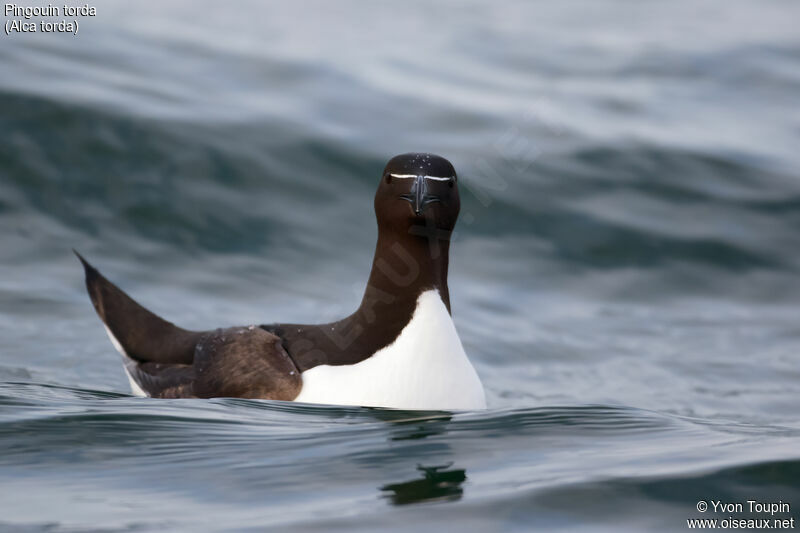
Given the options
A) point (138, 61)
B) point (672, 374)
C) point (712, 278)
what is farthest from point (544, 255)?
point (138, 61)

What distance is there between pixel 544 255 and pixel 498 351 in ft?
8.09

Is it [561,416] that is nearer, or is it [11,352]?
[561,416]

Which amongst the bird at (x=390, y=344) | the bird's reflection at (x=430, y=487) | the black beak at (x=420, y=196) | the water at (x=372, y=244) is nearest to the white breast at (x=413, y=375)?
the bird at (x=390, y=344)

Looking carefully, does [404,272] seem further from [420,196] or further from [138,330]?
[138,330]

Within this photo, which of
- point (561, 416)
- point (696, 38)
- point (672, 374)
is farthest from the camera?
point (696, 38)

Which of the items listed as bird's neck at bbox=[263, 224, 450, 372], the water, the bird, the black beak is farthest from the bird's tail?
the black beak

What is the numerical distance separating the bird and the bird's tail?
50 centimetres

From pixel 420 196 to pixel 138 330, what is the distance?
8.27 feet

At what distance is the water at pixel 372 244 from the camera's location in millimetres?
4594

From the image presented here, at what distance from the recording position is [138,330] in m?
7.74

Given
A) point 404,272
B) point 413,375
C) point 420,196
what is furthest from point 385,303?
point 420,196

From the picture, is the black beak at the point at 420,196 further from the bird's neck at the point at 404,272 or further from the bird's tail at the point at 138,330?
the bird's tail at the point at 138,330

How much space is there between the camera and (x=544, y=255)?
12.7m

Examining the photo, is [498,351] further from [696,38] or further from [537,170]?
[696,38]
